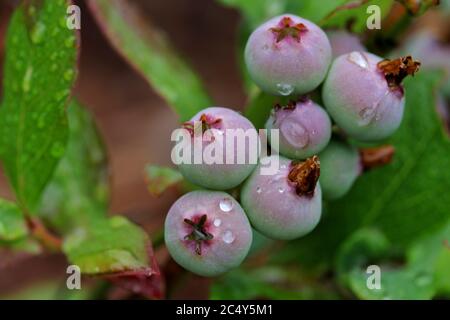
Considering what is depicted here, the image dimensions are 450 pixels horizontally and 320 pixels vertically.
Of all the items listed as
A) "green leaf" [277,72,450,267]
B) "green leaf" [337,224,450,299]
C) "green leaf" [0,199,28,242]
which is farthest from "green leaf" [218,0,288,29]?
"green leaf" [0,199,28,242]

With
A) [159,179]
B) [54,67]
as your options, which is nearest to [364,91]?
[159,179]

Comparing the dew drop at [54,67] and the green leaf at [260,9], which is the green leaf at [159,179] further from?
the green leaf at [260,9]

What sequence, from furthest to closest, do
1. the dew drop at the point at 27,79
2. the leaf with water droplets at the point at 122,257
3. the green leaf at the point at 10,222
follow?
the green leaf at the point at 10,222, the dew drop at the point at 27,79, the leaf with water droplets at the point at 122,257

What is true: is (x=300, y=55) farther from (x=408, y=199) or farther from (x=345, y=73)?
(x=408, y=199)

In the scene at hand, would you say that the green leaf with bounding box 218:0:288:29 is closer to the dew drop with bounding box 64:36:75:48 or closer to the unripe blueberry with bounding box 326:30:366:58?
the unripe blueberry with bounding box 326:30:366:58

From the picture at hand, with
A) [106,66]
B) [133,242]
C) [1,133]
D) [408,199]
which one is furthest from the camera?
[106,66]

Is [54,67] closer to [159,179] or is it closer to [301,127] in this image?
[159,179]

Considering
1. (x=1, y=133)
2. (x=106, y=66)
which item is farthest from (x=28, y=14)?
(x=106, y=66)

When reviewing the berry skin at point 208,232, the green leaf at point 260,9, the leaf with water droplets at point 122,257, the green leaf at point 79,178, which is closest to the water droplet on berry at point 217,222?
the berry skin at point 208,232
